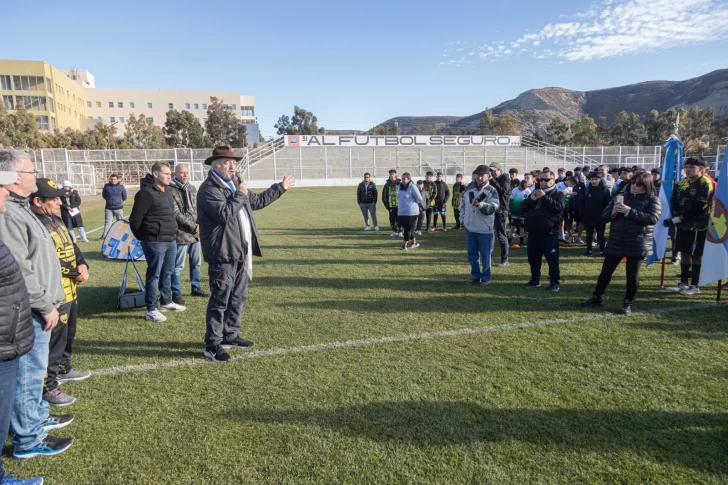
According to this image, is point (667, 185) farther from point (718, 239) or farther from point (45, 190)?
point (45, 190)

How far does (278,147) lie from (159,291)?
45758 millimetres

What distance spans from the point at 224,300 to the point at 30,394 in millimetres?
1762

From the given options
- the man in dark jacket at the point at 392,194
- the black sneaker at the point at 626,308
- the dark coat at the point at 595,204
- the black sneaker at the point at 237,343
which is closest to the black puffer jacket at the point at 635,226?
the black sneaker at the point at 626,308

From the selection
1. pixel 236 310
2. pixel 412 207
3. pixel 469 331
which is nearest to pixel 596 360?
pixel 469 331

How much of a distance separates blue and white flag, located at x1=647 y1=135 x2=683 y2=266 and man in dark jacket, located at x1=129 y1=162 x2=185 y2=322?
7635mm

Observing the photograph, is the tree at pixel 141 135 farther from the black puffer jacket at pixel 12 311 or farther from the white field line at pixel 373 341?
the black puffer jacket at pixel 12 311

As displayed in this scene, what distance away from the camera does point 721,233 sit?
5652 mm

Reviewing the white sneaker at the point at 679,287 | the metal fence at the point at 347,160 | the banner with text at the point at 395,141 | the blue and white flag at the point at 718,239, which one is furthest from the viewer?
the banner with text at the point at 395,141

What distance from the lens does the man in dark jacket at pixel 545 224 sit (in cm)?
676

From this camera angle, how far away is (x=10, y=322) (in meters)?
2.28

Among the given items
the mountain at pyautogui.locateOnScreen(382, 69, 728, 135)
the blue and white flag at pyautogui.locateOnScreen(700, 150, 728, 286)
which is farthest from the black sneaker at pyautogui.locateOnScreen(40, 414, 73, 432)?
the mountain at pyautogui.locateOnScreen(382, 69, 728, 135)

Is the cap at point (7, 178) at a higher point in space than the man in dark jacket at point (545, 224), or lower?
higher

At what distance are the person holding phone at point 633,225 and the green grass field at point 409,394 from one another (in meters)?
0.63

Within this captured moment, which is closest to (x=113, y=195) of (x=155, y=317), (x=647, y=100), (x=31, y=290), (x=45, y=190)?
(x=155, y=317)
